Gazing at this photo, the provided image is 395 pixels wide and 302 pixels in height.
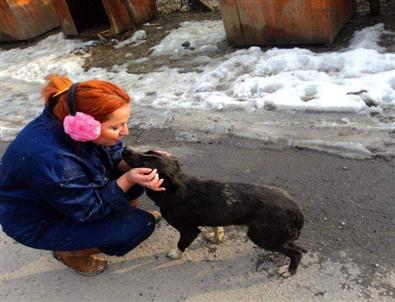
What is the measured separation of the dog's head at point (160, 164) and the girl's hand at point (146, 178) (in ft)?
0.14

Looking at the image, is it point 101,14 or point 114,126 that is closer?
point 114,126

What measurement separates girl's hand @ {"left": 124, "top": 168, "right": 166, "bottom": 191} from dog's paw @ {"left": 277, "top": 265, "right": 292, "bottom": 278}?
2.94 ft

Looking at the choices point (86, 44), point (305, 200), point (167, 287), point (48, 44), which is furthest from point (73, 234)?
point (48, 44)

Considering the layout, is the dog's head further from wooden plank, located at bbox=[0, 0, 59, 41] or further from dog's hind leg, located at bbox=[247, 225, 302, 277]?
wooden plank, located at bbox=[0, 0, 59, 41]

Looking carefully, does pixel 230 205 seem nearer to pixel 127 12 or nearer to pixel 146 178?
pixel 146 178

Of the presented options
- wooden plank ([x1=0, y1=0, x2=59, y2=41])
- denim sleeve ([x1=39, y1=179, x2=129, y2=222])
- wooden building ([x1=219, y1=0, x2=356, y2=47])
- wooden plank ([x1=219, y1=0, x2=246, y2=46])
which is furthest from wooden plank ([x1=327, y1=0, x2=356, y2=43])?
wooden plank ([x1=0, y1=0, x2=59, y2=41])

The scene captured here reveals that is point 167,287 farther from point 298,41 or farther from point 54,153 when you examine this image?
point 298,41

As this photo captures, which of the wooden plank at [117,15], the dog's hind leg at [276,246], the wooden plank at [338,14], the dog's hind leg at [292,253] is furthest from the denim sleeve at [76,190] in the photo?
the wooden plank at [117,15]

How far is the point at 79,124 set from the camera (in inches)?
93.0

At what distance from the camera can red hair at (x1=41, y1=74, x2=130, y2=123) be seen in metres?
2.40

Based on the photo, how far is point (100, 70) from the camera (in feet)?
20.8

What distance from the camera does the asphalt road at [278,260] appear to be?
8.73 feet

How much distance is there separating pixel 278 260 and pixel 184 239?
0.61 meters

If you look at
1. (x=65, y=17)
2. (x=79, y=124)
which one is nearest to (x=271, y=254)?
(x=79, y=124)
